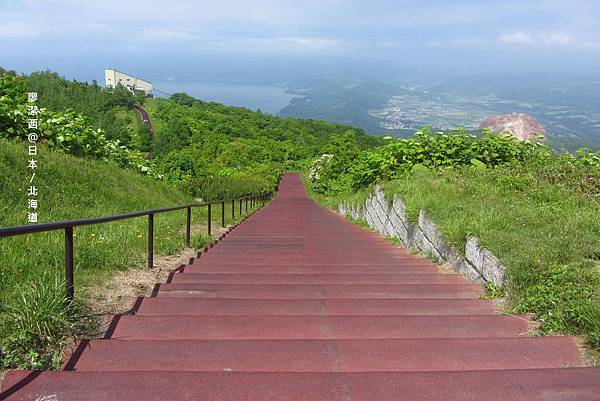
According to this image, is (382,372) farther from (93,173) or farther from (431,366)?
(93,173)

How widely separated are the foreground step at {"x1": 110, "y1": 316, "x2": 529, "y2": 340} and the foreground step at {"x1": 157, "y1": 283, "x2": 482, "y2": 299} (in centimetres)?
78

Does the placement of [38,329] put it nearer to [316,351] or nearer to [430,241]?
[316,351]

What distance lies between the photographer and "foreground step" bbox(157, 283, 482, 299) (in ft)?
12.8

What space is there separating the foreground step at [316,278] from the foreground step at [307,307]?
835 mm

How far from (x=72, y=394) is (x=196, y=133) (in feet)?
253

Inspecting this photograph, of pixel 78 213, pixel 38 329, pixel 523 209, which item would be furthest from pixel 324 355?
pixel 78 213

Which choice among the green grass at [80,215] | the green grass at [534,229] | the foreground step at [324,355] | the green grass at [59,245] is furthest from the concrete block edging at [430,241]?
the green grass at [80,215]

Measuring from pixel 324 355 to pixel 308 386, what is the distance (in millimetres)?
426

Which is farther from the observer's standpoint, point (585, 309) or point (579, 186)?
point (579, 186)

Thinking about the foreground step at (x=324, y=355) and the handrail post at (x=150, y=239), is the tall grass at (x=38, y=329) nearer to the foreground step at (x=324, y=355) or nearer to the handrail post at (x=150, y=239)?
the foreground step at (x=324, y=355)

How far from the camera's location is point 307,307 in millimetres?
3447

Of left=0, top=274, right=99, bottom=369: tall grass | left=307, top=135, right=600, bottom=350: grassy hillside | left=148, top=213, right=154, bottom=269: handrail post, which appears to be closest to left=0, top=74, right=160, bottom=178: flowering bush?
left=148, top=213, right=154, bottom=269: handrail post

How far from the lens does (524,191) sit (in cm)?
698

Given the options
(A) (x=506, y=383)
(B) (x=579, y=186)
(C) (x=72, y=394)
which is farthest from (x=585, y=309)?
(B) (x=579, y=186)
